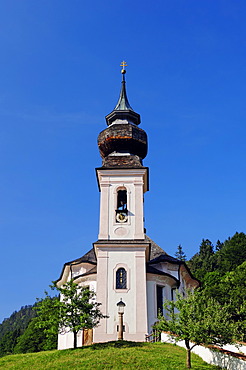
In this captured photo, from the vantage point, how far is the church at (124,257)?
29.2 metres

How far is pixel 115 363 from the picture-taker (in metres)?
20.0

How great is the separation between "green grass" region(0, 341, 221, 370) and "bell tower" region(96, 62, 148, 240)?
967 centimetres

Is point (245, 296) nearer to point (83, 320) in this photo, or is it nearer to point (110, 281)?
point (110, 281)

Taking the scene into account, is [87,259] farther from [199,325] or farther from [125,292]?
[199,325]

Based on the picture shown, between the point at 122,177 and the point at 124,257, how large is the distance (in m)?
6.31

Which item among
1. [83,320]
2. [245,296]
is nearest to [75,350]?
[83,320]

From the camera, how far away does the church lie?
29.2 metres

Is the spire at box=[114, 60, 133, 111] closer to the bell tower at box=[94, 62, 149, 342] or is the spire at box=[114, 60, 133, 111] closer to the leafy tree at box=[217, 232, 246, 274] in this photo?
the bell tower at box=[94, 62, 149, 342]

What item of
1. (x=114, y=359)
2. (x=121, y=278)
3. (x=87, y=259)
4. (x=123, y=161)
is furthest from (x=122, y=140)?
(x=114, y=359)

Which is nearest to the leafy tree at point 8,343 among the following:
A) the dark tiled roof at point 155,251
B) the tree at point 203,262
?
the tree at point 203,262

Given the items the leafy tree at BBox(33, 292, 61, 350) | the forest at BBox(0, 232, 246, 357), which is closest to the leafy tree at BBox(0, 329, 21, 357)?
the forest at BBox(0, 232, 246, 357)

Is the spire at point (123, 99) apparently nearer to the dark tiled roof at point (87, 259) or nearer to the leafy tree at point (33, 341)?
the dark tiled roof at point (87, 259)

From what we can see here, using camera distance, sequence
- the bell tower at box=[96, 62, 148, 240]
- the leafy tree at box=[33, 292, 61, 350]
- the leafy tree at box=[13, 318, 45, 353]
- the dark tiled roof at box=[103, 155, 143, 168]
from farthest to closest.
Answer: the leafy tree at box=[13, 318, 45, 353] → the dark tiled roof at box=[103, 155, 143, 168] → the bell tower at box=[96, 62, 148, 240] → the leafy tree at box=[33, 292, 61, 350]

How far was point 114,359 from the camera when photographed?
2059 centimetres
